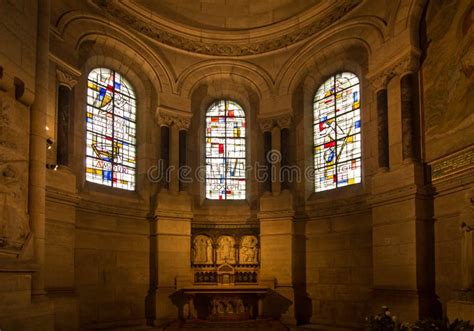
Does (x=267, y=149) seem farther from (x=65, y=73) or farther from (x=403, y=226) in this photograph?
(x=65, y=73)

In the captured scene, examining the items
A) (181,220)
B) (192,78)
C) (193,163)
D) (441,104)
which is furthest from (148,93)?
(441,104)

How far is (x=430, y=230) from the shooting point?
1124 cm

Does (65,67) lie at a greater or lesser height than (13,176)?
greater

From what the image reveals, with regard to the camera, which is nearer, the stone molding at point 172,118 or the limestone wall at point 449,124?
the limestone wall at point 449,124

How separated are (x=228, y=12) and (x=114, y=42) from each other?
389cm

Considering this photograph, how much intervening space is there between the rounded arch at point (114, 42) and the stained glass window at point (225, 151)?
1.87 meters

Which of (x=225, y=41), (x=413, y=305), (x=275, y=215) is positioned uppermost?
(x=225, y=41)

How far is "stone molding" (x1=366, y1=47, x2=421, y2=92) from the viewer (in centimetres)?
1191

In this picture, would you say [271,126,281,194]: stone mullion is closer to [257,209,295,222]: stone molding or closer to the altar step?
[257,209,295,222]: stone molding

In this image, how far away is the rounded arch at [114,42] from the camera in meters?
13.0

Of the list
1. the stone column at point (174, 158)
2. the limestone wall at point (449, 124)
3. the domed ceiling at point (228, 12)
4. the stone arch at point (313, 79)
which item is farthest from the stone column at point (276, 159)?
the limestone wall at point (449, 124)

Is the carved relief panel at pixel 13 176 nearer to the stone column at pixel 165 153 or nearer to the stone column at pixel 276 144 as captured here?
the stone column at pixel 165 153

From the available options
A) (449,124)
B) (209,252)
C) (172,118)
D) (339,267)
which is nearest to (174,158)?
(172,118)

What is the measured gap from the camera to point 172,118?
15.3 m
